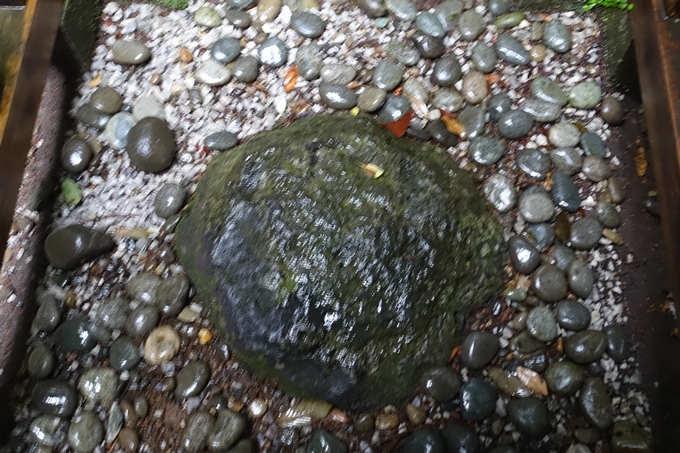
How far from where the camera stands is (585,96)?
2.52 metres

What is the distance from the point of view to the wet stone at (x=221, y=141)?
7.95ft

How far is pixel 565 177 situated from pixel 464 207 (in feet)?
1.84

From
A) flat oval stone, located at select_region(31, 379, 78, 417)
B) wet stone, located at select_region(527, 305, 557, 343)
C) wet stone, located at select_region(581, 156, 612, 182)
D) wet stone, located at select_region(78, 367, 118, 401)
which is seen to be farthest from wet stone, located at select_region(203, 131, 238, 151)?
wet stone, located at select_region(581, 156, 612, 182)

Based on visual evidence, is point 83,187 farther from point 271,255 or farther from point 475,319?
point 475,319

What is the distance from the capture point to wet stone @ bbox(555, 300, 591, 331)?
81.9 inches

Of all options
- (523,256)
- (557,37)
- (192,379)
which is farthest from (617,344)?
(192,379)

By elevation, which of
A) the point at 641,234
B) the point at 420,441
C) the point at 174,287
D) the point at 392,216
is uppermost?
the point at 392,216

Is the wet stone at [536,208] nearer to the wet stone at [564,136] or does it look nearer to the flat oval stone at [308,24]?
the wet stone at [564,136]

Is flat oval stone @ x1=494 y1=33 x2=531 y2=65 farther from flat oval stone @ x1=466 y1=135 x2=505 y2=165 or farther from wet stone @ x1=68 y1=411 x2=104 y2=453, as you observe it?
wet stone @ x1=68 y1=411 x2=104 y2=453

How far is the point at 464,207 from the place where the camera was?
214cm

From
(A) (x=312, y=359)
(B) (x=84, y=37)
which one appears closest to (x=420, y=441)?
(A) (x=312, y=359)

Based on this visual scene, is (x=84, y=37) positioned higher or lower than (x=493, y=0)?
lower

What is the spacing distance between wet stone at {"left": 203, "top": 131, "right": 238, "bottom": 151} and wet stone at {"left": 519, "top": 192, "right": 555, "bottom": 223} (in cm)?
134

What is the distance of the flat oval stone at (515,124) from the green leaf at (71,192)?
6.55ft
